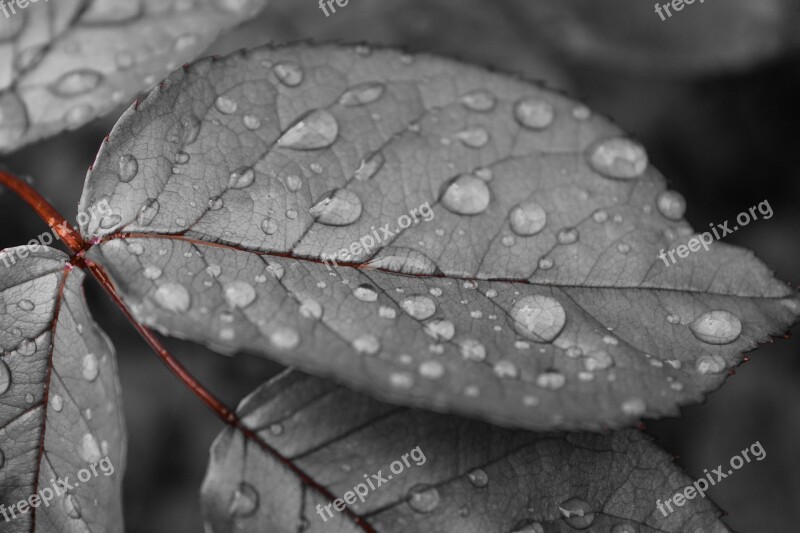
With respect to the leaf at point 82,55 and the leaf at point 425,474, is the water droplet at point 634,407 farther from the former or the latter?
the leaf at point 82,55

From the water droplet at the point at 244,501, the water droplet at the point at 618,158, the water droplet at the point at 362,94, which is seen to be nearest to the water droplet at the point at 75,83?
the water droplet at the point at 362,94

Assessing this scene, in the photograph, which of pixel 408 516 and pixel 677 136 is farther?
pixel 677 136

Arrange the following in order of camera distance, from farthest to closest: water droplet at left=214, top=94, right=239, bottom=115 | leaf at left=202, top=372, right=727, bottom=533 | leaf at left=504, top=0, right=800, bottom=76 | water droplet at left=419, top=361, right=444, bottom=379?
leaf at left=504, top=0, right=800, bottom=76
water droplet at left=214, top=94, right=239, bottom=115
leaf at left=202, top=372, right=727, bottom=533
water droplet at left=419, top=361, right=444, bottom=379

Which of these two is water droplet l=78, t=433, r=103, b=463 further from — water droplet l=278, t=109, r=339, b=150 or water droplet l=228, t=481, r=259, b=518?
water droplet l=278, t=109, r=339, b=150

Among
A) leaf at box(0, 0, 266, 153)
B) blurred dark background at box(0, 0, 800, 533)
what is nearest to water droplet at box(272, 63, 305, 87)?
leaf at box(0, 0, 266, 153)

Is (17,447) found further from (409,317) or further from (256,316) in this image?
(409,317)

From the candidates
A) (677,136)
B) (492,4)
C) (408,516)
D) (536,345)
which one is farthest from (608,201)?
(677,136)

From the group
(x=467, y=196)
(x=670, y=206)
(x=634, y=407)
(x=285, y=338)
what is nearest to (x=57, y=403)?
(x=285, y=338)
